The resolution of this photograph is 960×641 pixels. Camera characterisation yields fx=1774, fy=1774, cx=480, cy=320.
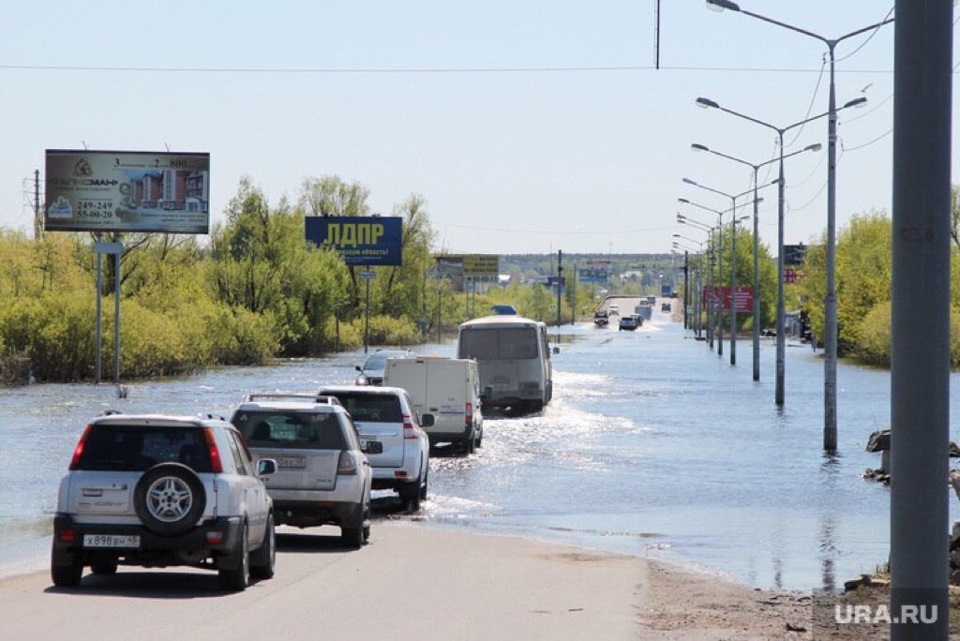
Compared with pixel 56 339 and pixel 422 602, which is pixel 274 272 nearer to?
pixel 56 339

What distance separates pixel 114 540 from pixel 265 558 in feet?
6.36

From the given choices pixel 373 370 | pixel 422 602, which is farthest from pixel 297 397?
pixel 373 370

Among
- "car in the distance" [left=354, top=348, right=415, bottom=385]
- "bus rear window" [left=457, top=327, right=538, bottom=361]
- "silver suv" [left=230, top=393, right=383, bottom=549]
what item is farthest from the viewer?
"bus rear window" [left=457, top=327, right=538, bottom=361]

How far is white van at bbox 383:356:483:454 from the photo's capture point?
35.3 m

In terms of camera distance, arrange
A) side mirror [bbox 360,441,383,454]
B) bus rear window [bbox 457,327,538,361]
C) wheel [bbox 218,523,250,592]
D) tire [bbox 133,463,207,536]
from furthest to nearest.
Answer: bus rear window [bbox 457,327,538,361], side mirror [bbox 360,441,383,454], wheel [bbox 218,523,250,592], tire [bbox 133,463,207,536]

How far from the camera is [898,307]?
315 inches

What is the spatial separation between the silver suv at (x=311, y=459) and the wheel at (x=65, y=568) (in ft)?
13.9

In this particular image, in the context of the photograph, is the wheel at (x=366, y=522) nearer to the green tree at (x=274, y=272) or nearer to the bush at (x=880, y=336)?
the green tree at (x=274, y=272)

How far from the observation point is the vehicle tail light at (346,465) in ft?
62.4

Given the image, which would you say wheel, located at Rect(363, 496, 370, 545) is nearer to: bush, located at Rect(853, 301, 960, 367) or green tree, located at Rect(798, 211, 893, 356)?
bush, located at Rect(853, 301, 960, 367)

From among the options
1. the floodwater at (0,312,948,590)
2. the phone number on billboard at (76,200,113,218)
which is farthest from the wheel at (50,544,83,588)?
the phone number on billboard at (76,200,113,218)

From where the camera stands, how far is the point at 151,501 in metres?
14.4

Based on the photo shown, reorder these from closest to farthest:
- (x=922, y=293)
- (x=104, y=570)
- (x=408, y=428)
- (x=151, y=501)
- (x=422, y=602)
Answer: (x=922, y=293) < (x=151, y=501) < (x=422, y=602) < (x=104, y=570) < (x=408, y=428)

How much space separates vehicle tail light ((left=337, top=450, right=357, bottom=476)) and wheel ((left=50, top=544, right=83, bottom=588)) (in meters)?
4.51
